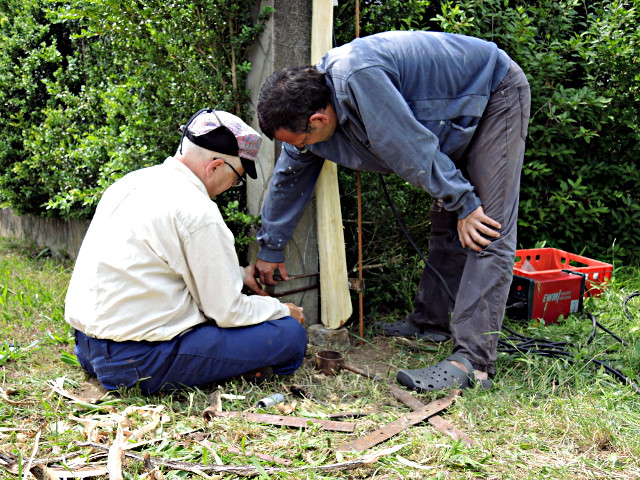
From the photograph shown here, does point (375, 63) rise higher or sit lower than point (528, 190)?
higher

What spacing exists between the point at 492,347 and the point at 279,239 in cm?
134

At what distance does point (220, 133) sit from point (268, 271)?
3.24ft

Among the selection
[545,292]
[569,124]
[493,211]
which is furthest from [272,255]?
[569,124]

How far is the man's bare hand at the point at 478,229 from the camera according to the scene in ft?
9.89

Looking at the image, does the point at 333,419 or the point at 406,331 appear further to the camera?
the point at 406,331

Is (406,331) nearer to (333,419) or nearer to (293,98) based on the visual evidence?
(333,419)

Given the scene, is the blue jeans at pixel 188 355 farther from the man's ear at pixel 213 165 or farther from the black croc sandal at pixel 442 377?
the man's ear at pixel 213 165

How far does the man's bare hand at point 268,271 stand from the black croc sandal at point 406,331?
0.81 metres

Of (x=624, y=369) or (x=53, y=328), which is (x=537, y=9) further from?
(x=53, y=328)

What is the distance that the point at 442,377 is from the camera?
2996mm

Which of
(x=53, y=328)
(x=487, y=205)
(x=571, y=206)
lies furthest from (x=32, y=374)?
(x=571, y=206)

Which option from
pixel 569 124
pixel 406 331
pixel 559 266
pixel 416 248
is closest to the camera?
pixel 416 248

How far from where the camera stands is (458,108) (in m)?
3.01

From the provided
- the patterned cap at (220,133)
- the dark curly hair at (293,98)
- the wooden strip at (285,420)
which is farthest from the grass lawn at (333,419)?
the dark curly hair at (293,98)
